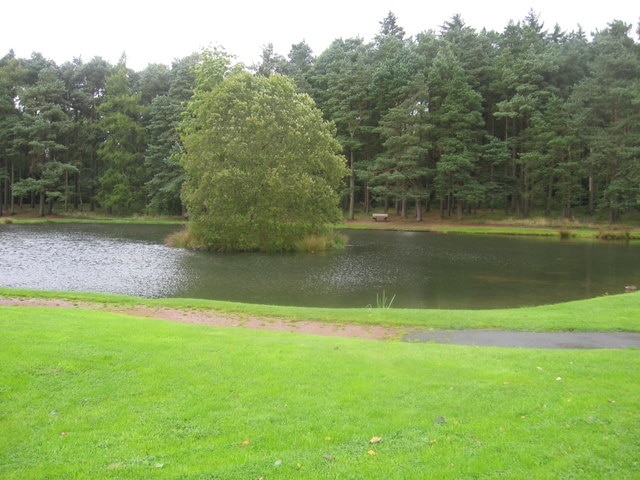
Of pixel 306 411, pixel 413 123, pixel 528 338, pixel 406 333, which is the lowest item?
pixel 406 333

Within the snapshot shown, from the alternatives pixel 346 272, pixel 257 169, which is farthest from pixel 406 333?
pixel 257 169

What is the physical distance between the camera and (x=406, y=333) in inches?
518

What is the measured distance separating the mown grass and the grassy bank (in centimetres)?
361

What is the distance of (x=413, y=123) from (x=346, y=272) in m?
35.6

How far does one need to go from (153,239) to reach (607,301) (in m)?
35.0

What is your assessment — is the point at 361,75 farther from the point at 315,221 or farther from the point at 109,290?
the point at 109,290

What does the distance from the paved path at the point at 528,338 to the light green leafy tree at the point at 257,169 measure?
24.9 meters

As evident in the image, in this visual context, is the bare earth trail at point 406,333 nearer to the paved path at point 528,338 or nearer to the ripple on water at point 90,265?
the paved path at point 528,338

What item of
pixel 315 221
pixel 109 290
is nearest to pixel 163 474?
pixel 109 290

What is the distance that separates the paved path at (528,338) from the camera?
11.6m

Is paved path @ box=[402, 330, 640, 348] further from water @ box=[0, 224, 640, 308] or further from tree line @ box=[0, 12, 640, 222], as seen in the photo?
tree line @ box=[0, 12, 640, 222]

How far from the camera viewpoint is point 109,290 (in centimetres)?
2138

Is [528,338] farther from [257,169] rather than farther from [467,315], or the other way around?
[257,169]

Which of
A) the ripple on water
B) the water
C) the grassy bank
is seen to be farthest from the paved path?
the ripple on water
